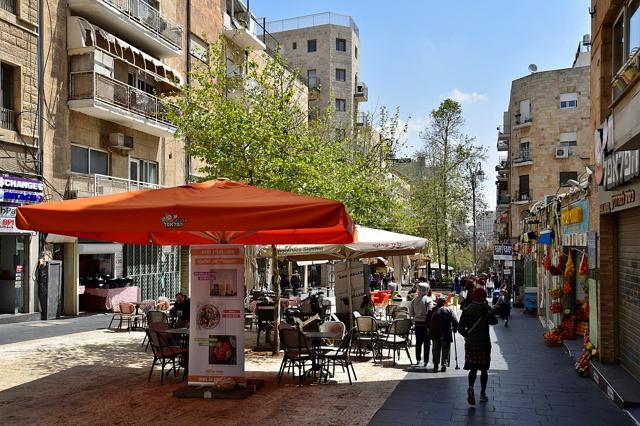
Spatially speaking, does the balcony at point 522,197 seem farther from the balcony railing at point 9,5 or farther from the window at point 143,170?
the balcony railing at point 9,5

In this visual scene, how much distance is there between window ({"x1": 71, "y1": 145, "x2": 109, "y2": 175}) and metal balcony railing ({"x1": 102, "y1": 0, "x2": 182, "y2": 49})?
17.8 ft

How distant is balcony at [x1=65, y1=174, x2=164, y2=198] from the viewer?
2102 cm

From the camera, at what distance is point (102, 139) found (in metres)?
23.1

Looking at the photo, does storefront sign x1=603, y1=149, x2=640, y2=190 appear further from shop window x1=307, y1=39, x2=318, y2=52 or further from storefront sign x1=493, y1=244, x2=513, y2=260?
shop window x1=307, y1=39, x2=318, y2=52

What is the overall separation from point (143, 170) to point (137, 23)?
19.4 feet

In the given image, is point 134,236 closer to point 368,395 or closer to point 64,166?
point 368,395

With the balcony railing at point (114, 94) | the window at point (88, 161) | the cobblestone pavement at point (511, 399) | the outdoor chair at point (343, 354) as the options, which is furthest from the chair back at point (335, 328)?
the balcony railing at point (114, 94)

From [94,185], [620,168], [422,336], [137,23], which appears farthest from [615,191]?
[137,23]

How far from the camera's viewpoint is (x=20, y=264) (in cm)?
1916

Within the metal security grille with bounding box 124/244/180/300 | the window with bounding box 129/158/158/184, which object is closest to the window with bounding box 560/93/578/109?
the metal security grille with bounding box 124/244/180/300

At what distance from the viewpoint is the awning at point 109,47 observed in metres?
21.3

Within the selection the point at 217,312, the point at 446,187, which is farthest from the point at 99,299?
the point at 446,187

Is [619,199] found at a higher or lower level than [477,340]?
higher

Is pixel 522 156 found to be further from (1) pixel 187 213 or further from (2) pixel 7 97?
(1) pixel 187 213
